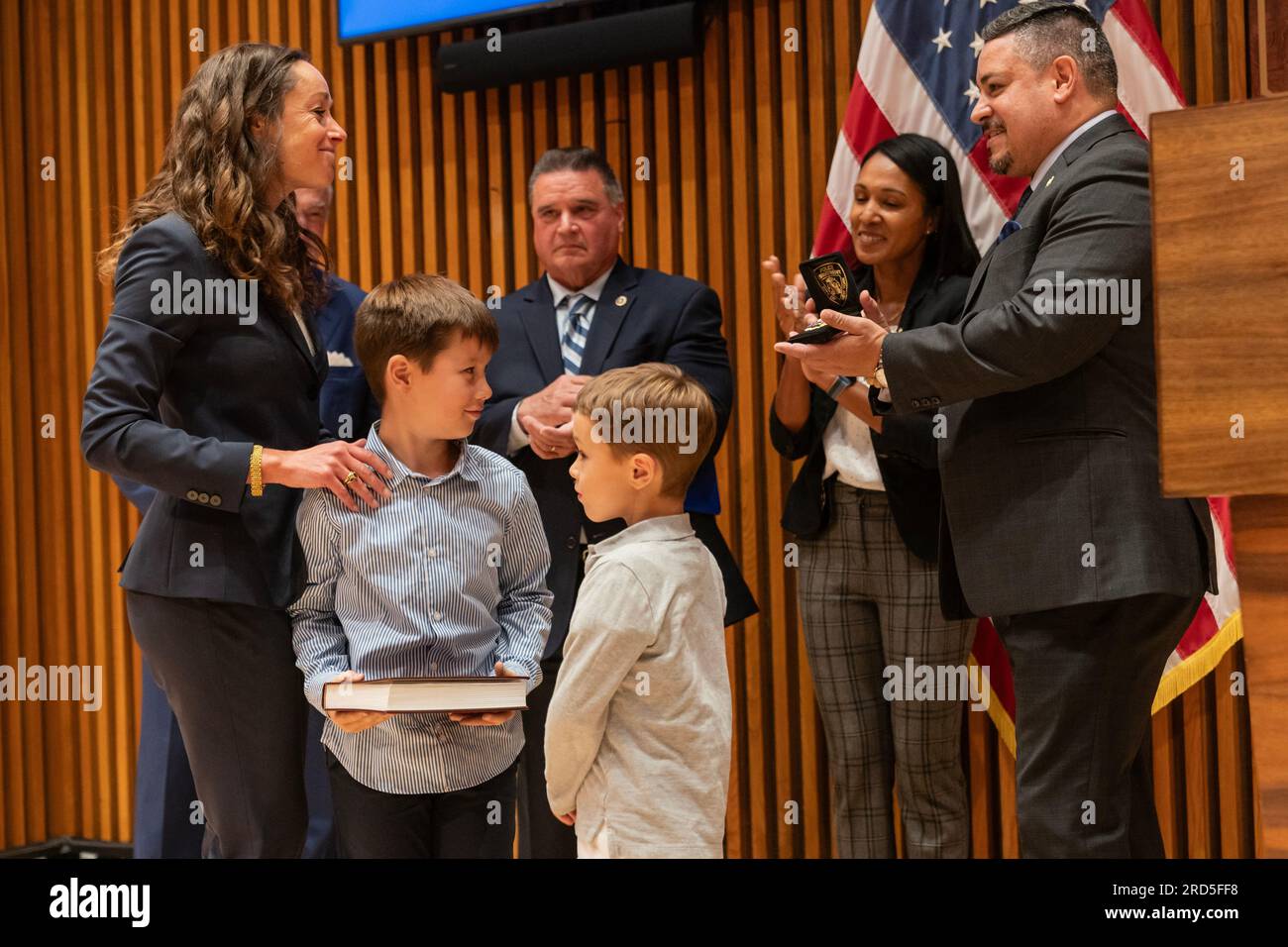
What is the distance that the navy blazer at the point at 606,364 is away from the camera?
2.93 m

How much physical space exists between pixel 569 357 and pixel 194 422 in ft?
3.54

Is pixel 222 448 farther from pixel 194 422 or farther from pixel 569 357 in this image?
pixel 569 357

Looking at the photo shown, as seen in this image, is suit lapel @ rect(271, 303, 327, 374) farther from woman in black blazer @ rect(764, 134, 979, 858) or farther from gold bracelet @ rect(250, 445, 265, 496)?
woman in black blazer @ rect(764, 134, 979, 858)

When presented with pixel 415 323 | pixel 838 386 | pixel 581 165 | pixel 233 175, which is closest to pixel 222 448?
pixel 415 323

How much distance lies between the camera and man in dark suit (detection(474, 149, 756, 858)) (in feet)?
9.46

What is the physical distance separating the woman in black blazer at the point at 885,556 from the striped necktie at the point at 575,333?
0.48 meters

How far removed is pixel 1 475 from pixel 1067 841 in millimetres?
3694

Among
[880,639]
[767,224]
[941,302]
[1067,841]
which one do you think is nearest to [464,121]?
[767,224]

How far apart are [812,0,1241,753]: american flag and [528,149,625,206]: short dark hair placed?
56 cm

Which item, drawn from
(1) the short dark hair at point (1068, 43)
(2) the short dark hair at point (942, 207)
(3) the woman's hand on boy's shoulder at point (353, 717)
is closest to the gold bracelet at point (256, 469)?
(3) the woman's hand on boy's shoulder at point (353, 717)

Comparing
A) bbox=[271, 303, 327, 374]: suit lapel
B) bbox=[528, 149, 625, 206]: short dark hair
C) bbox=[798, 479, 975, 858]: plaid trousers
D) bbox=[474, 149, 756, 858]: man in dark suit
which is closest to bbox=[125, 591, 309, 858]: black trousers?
bbox=[271, 303, 327, 374]: suit lapel

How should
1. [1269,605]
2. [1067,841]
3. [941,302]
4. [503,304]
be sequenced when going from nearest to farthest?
1. [1269,605]
2. [1067,841]
3. [941,302]
4. [503,304]

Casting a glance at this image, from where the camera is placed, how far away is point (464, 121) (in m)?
3.97
